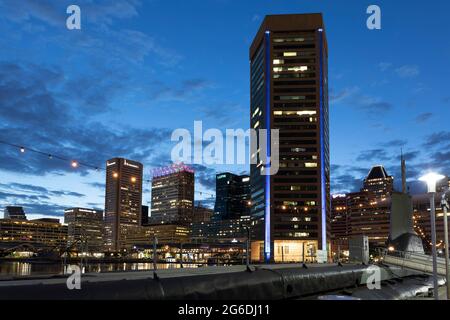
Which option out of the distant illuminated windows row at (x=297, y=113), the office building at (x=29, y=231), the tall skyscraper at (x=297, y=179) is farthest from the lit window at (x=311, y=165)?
the office building at (x=29, y=231)

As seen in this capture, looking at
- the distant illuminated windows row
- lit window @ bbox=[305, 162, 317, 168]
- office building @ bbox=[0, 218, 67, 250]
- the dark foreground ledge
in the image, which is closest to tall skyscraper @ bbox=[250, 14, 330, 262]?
the distant illuminated windows row

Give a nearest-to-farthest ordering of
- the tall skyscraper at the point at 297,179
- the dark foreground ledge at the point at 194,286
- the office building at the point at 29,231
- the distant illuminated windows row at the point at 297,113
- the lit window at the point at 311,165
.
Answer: the dark foreground ledge at the point at 194,286, the office building at the point at 29,231, the tall skyscraper at the point at 297,179, the lit window at the point at 311,165, the distant illuminated windows row at the point at 297,113

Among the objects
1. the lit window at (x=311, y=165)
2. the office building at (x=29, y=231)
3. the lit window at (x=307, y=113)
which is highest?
the lit window at (x=307, y=113)

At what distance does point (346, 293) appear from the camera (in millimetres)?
17047

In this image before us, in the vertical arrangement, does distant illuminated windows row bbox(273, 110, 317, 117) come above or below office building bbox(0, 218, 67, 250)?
above

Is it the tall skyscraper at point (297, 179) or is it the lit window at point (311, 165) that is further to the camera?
the lit window at point (311, 165)

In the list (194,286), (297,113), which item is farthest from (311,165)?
(194,286)

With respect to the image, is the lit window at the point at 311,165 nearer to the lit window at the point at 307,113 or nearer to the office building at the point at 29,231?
the lit window at the point at 307,113

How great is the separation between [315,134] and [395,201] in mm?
148486

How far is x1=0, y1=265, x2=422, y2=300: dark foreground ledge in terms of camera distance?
832 centimetres

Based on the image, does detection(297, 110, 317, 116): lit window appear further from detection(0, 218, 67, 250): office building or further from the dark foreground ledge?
the dark foreground ledge

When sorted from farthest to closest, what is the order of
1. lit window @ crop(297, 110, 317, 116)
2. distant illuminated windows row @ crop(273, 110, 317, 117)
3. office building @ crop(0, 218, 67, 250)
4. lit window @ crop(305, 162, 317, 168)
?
1. distant illuminated windows row @ crop(273, 110, 317, 117)
2. lit window @ crop(297, 110, 317, 116)
3. lit window @ crop(305, 162, 317, 168)
4. office building @ crop(0, 218, 67, 250)

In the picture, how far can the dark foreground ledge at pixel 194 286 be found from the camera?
27.3ft
